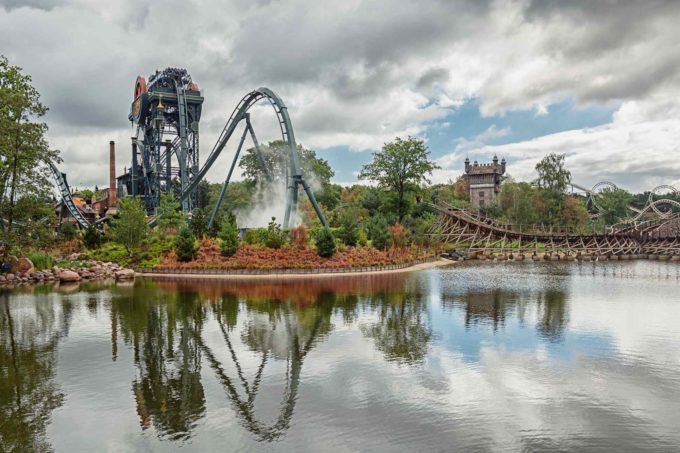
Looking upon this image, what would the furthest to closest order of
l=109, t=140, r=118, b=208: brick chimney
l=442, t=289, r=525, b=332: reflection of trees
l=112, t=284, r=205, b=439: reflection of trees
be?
l=109, t=140, r=118, b=208: brick chimney, l=442, t=289, r=525, b=332: reflection of trees, l=112, t=284, r=205, b=439: reflection of trees

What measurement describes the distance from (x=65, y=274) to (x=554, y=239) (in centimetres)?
4893

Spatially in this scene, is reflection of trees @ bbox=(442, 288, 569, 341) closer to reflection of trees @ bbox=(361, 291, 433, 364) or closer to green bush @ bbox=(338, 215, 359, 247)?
reflection of trees @ bbox=(361, 291, 433, 364)

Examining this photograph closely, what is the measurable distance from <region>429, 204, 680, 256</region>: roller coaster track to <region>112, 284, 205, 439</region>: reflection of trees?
38.9m

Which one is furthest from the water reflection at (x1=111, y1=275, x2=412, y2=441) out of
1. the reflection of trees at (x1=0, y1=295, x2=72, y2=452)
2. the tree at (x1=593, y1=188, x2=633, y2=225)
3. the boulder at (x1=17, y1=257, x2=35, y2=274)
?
the tree at (x1=593, y1=188, x2=633, y2=225)

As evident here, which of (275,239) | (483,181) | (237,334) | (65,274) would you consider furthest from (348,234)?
(483,181)

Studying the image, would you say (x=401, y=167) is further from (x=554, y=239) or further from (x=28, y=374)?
(x=28, y=374)

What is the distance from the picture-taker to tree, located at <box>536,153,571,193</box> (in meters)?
67.6

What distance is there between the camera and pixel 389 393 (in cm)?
1004

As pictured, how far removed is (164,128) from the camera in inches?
2591

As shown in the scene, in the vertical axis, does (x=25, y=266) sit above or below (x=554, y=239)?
below

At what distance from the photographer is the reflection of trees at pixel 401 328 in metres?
13.1

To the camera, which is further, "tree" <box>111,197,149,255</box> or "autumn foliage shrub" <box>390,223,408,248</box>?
"autumn foliage shrub" <box>390,223,408,248</box>

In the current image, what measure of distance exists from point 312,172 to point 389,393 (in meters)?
62.4

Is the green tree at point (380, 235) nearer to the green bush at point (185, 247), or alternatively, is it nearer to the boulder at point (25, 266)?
the green bush at point (185, 247)
